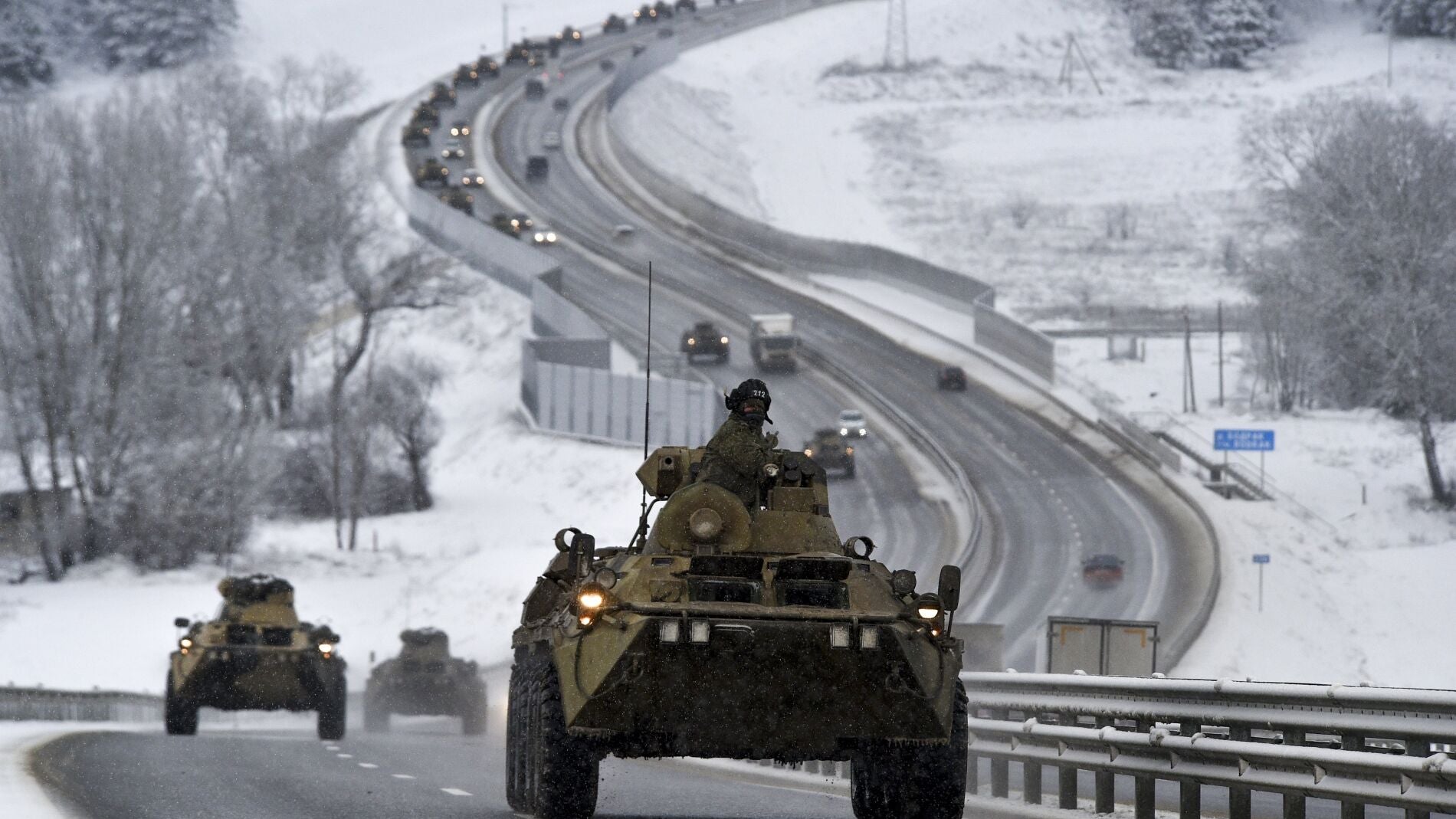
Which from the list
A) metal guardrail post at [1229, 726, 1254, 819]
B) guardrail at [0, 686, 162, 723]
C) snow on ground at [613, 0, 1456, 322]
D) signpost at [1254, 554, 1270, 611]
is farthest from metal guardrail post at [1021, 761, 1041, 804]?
snow on ground at [613, 0, 1456, 322]

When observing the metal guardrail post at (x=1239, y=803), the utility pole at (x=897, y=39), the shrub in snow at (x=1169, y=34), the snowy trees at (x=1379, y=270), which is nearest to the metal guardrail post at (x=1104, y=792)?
the metal guardrail post at (x=1239, y=803)

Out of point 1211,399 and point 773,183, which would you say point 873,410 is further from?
point 773,183

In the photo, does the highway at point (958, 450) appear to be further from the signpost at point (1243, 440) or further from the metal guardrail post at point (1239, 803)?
the metal guardrail post at point (1239, 803)

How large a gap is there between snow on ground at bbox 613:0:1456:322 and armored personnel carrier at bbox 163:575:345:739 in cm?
7523

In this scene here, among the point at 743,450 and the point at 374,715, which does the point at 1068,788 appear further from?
the point at 374,715

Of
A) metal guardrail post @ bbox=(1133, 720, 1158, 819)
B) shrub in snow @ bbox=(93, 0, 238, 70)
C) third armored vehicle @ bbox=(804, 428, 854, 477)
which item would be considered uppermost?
shrub in snow @ bbox=(93, 0, 238, 70)

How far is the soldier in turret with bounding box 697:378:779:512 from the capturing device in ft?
43.2

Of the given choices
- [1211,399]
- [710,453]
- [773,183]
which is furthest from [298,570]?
[773,183]

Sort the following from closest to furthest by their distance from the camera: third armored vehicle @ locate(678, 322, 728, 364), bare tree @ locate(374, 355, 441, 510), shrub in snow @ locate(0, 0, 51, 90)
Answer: bare tree @ locate(374, 355, 441, 510) → third armored vehicle @ locate(678, 322, 728, 364) → shrub in snow @ locate(0, 0, 51, 90)

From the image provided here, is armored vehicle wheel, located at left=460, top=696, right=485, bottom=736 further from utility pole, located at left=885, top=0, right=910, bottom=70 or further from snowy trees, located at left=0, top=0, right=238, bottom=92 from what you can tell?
snowy trees, located at left=0, top=0, right=238, bottom=92

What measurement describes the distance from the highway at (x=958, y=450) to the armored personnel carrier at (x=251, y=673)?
77.5 feet

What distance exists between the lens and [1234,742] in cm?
1273

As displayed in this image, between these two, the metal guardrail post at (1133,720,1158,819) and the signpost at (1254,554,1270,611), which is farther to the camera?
the signpost at (1254,554,1270,611)

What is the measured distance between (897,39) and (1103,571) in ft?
347
